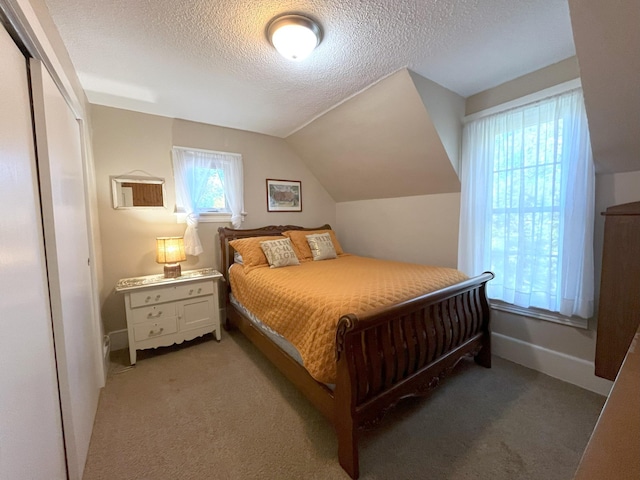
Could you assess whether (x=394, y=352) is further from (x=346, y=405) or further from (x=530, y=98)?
(x=530, y=98)

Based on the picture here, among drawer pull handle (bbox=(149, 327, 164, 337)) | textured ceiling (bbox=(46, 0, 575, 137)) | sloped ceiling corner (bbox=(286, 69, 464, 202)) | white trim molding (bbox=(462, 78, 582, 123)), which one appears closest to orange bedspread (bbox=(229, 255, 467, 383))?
drawer pull handle (bbox=(149, 327, 164, 337))

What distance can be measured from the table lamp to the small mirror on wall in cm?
41

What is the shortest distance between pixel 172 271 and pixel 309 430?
1.91 meters

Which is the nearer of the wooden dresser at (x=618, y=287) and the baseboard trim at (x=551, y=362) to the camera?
the wooden dresser at (x=618, y=287)

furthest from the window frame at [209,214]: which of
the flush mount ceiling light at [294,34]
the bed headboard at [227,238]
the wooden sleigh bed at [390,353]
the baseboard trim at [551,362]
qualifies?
the baseboard trim at [551,362]

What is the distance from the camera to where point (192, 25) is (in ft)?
4.95

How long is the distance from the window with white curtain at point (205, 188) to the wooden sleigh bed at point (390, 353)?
1.49m

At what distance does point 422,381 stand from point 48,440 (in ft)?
5.89

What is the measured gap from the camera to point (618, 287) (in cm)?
154

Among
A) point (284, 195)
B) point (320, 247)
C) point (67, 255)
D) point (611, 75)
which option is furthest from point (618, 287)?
point (284, 195)

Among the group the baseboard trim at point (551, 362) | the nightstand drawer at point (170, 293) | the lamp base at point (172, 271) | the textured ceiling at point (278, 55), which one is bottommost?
the baseboard trim at point (551, 362)

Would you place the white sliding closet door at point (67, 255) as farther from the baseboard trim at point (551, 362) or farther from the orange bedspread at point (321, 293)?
the baseboard trim at point (551, 362)

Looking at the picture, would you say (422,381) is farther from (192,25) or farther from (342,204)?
(342,204)

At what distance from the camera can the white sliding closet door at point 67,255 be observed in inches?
44.9
